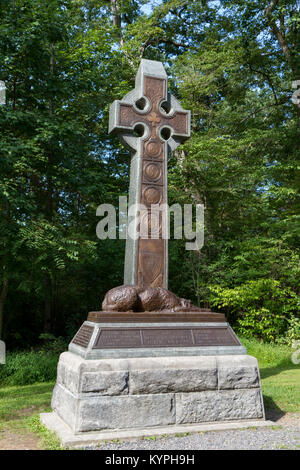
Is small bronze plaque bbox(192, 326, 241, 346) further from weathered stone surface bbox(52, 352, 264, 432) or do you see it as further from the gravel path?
the gravel path

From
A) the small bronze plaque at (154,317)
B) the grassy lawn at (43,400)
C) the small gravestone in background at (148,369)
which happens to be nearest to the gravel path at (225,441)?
the small gravestone in background at (148,369)

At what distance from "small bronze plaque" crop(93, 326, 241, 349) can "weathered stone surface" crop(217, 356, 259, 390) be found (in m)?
0.24

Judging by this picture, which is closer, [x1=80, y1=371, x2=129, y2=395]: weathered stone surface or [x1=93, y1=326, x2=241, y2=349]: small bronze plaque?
[x1=80, y1=371, x2=129, y2=395]: weathered stone surface

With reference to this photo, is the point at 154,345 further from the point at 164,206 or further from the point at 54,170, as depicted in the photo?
the point at 54,170

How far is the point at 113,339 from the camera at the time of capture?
14.7ft

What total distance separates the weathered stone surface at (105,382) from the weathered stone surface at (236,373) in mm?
1135

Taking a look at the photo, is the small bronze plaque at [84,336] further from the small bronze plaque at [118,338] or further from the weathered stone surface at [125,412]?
the weathered stone surface at [125,412]

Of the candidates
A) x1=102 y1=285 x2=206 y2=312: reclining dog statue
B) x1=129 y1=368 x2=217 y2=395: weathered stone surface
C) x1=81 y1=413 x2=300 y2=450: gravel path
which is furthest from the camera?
x1=102 y1=285 x2=206 y2=312: reclining dog statue

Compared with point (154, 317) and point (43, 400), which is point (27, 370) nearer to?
point (43, 400)

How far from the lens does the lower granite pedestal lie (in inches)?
162

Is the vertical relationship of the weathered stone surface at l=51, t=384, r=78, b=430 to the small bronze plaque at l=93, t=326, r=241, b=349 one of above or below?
below

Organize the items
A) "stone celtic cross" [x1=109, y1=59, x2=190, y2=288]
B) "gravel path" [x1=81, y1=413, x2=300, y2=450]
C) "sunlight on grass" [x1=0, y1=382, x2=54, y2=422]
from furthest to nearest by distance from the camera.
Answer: "stone celtic cross" [x1=109, y1=59, x2=190, y2=288], "sunlight on grass" [x1=0, y1=382, x2=54, y2=422], "gravel path" [x1=81, y1=413, x2=300, y2=450]

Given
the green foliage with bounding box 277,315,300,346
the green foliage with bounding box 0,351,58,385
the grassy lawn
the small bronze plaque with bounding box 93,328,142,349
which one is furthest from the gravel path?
the green foliage with bounding box 277,315,300,346

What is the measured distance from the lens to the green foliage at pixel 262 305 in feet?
37.8
